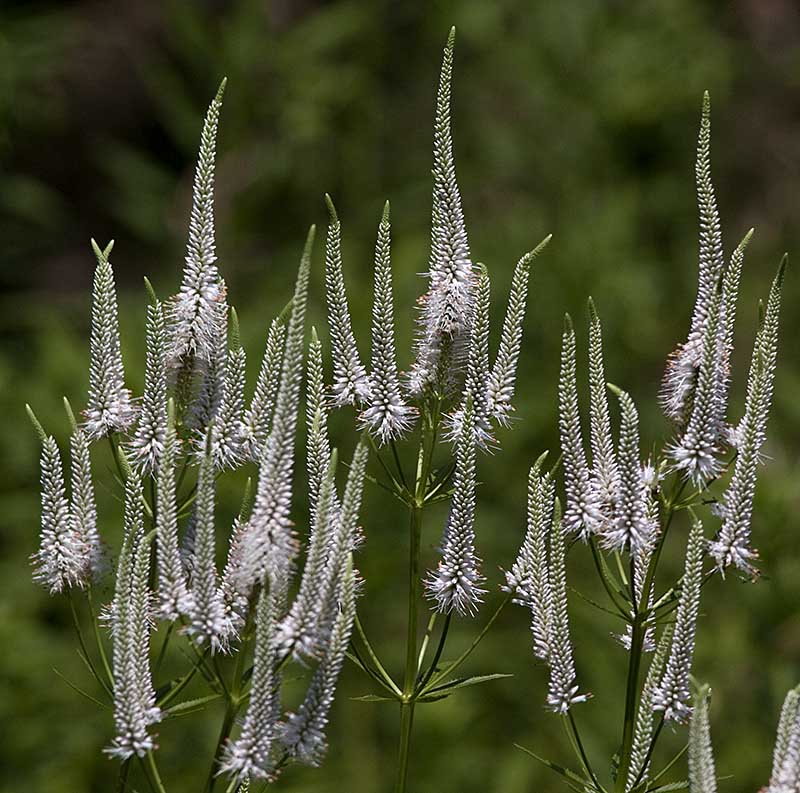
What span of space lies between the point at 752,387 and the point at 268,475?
588mm

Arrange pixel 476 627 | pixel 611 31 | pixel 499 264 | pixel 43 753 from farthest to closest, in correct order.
Result: pixel 611 31, pixel 499 264, pixel 476 627, pixel 43 753

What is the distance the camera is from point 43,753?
400 centimetres

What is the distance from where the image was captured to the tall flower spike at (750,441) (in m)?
1.57

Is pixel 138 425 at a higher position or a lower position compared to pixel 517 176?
lower

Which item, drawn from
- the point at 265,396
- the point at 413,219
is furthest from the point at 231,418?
the point at 413,219

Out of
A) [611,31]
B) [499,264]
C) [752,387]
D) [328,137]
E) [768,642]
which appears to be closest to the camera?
[752,387]

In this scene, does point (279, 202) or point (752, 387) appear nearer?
point (752, 387)

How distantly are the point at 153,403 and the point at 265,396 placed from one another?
5.7 inches

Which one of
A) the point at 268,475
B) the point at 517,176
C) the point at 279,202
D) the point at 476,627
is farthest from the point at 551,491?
the point at 517,176

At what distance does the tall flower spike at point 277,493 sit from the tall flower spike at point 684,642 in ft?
1.48

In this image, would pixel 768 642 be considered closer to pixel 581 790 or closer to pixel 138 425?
pixel 581 790

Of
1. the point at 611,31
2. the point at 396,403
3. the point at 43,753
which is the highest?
the point at 611,31

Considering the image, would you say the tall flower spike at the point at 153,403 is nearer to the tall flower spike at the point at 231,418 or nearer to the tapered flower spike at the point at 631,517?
the tall flower spike at the point at 231,418

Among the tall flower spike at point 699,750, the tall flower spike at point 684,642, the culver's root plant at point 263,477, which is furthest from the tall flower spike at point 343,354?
the tall flower spike at point 699,750
